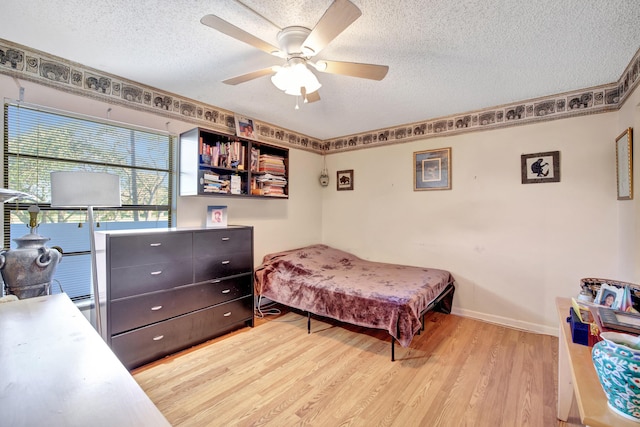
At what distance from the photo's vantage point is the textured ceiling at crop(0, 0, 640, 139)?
5.18 ft

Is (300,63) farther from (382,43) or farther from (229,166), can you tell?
(229,166)

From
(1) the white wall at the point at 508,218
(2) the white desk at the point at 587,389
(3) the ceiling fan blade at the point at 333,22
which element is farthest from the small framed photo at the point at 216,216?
(2) the white desk at the point at 587,389

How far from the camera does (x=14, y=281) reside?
1.70 m

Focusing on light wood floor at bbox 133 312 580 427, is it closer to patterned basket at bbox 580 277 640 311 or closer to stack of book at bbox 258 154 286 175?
patterned basket at bbox 580 277 640 311

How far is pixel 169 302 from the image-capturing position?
242 cm

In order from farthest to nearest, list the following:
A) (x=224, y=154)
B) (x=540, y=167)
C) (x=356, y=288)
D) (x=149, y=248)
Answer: (x=224, y=154) → (x=540, y=167) → (x=356, y=288) → (x=149, y=248)

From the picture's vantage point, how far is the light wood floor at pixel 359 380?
1756 millimetres

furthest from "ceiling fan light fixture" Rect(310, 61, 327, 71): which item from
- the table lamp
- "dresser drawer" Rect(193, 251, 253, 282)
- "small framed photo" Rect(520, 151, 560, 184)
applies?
"small framed photo" Rect(520, 151, 560, 184)

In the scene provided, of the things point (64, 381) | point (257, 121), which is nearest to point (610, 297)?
point (64, 381)

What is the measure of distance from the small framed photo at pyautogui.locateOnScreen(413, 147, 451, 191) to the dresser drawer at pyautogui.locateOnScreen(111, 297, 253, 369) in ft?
8.35

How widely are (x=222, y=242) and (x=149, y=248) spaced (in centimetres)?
66

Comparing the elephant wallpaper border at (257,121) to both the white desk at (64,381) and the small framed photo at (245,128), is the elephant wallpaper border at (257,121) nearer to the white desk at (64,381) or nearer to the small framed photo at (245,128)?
the small framed photo at (245,128)

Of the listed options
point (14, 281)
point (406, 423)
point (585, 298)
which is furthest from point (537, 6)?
point (14, 281)

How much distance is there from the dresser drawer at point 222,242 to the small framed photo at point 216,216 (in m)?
0.21
